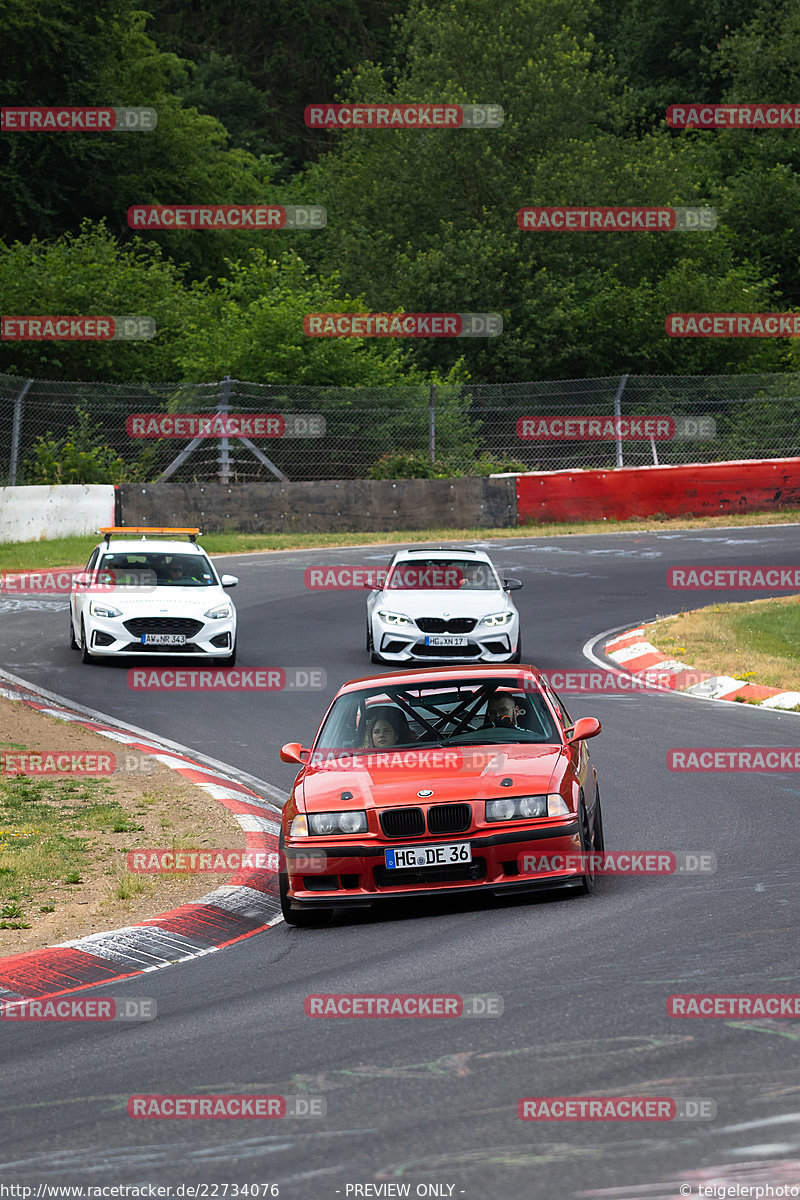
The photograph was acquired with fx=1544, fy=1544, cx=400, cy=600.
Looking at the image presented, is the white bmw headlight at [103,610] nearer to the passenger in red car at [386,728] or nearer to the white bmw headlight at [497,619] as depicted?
the white bmw headlight at [497,619]

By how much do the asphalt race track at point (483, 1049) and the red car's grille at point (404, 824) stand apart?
46 centimetres

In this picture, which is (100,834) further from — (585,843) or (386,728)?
(585,843)

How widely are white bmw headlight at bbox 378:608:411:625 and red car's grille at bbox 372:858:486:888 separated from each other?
9980mm

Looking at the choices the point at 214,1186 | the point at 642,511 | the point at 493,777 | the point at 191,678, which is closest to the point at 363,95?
the point at 642,511

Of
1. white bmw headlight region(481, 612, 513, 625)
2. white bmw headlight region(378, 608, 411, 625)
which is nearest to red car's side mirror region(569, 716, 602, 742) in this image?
white bmw headlight region(481, 612, 513, 625)

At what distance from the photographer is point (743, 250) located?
50.2m

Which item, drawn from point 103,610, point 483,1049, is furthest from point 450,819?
point 103,610

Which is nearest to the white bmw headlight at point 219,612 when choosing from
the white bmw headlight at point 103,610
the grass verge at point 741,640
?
the white bmw headlight at point 103,610

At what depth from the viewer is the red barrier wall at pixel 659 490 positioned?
101 ft

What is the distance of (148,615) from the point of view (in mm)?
17906

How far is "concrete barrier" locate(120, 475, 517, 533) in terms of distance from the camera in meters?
29.7

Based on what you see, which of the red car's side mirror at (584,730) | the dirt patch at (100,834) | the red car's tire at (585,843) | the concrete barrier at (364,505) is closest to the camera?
the red car's tire at (585,843)

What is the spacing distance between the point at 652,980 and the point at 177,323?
34.7 m

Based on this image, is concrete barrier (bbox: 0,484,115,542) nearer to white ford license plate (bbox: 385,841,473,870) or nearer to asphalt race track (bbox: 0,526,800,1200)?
asphalt race track (bbox: 0,526,800,1200)
